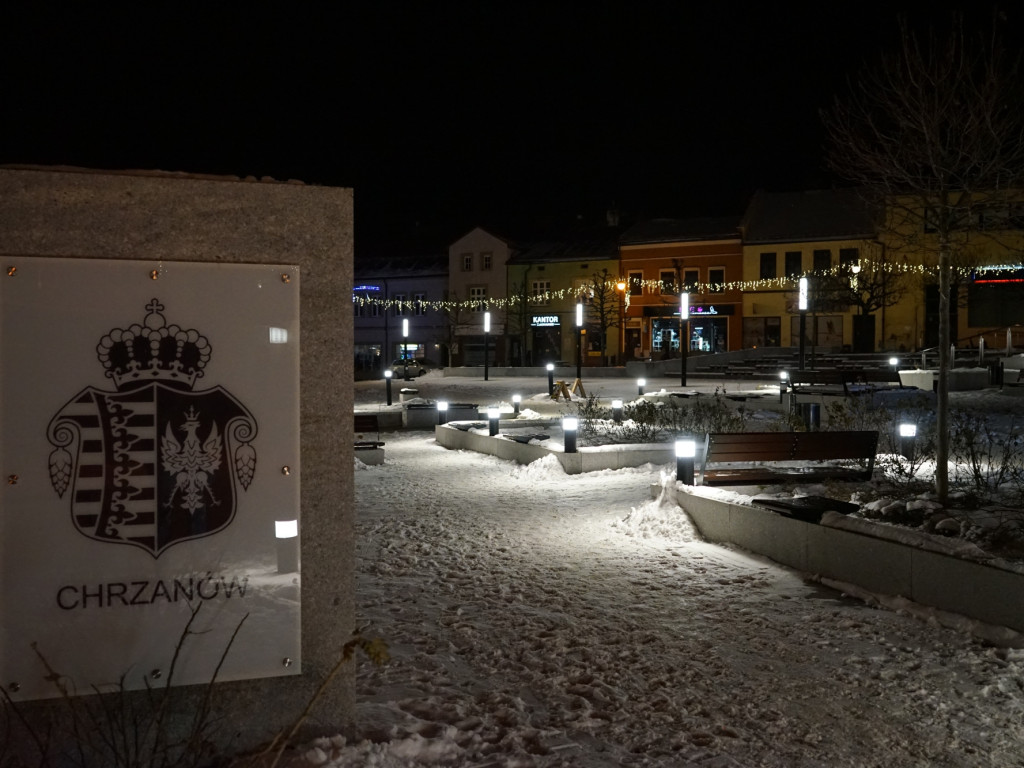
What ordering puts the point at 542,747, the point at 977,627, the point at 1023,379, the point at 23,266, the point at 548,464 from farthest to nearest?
the point at 1023,379 → the point at 548,464 → the point at 977,627 → the point at 542,747 → the point at 23,266

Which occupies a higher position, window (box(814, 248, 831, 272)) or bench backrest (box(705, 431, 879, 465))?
window (box(814, 248, 831, 272))

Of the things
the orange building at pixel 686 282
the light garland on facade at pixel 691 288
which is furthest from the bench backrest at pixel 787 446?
the orange building at pixel 686 282

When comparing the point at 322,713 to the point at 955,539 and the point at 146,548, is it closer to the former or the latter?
the point at 146,548

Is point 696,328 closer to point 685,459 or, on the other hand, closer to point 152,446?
point 685,459

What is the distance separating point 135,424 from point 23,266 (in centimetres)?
69

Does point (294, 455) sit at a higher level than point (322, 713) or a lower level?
higher

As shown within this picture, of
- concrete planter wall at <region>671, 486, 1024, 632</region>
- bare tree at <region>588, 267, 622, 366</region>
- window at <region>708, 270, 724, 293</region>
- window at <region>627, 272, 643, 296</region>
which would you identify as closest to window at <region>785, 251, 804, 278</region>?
window at <region>708, 270, 724, 293</region>

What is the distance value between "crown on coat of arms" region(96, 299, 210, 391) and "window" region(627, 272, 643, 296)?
52013 mm

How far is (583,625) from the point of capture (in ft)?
19.9

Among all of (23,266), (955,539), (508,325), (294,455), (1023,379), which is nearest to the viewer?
(23,266)

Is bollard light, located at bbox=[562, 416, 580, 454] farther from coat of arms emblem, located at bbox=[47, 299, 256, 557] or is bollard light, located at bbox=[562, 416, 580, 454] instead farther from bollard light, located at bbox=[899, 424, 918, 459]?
coat of arms emblem, located at bbox=[47, 299, 256, 557]

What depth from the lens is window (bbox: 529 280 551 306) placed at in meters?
60.3

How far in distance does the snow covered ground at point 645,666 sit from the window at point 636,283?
47.2m

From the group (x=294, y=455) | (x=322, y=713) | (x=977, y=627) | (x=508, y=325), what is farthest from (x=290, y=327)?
(x=508, y=325)
